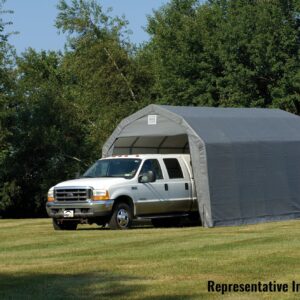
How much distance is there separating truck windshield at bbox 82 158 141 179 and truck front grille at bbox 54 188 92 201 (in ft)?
3.66

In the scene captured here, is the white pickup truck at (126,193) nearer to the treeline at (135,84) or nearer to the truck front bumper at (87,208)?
the truck front bumper at (87,208)

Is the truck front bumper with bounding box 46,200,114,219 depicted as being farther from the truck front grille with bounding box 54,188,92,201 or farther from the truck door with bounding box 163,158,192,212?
the truck door with bounding box 163,158,192,212

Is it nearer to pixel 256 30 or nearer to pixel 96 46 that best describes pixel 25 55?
pixel 96 46

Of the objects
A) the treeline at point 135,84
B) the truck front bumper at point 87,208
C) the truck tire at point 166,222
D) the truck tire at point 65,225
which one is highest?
the treeline at point 135,84

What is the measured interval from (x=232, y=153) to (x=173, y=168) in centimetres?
151

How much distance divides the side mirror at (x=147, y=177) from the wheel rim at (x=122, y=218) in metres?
0.92

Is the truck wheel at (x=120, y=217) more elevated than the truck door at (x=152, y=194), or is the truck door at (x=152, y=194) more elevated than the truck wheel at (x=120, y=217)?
the truck door at (x=152, y=194)

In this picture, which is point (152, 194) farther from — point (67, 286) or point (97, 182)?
point (67, 286)

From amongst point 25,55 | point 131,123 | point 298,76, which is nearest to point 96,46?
point 298,76

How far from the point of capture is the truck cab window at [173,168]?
24703 mm

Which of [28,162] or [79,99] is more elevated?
[79,99]

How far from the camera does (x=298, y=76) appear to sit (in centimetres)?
4466

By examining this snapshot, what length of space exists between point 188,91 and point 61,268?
1317 inches

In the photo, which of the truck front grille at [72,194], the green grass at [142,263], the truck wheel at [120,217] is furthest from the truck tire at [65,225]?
the green grass at [142,263]
